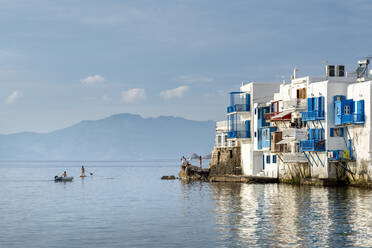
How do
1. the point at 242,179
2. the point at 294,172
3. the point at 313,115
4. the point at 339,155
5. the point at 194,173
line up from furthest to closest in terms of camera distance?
the point at 194,173 → the point at 242,179 → the point at 294,172 → the point at 313,115 → the point at 339,155

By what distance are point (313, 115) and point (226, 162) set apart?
2158 cm

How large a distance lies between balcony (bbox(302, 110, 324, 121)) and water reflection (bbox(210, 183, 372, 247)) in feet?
23.5

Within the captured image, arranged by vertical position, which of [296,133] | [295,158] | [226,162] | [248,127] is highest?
[248,127]

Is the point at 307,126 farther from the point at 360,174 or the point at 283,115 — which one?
the point at 360,174

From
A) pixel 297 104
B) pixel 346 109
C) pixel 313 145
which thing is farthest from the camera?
pixel 297 104

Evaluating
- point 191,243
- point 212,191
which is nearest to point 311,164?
point 212,191

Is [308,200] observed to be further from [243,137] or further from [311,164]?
[243,137]

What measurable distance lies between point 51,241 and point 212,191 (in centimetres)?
3388

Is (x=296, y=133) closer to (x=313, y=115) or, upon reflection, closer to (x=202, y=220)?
(x=313, y=115)

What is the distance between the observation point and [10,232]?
38344mm

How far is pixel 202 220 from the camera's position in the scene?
137ft

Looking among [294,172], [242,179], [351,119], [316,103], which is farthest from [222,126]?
[351,119]

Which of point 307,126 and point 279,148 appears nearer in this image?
point 307,126

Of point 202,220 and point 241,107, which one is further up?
point 241,107
